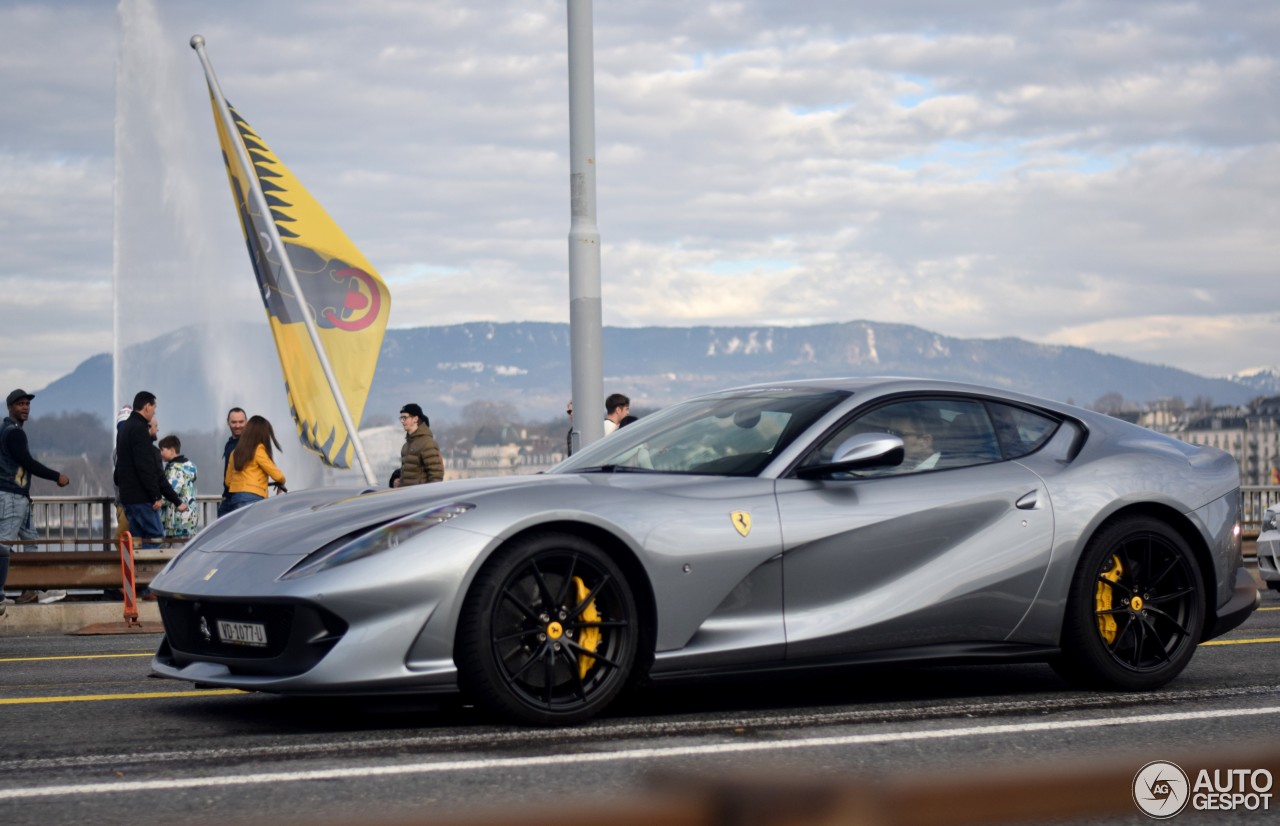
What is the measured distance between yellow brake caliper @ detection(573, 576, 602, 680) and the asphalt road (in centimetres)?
20

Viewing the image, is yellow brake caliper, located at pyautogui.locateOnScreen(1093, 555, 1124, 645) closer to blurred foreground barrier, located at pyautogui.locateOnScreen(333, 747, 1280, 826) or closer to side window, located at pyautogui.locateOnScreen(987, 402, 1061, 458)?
side window, located at pyautogui.locateOnScreen(987, 402, 1061, 458)

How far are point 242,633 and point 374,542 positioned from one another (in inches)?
22.1

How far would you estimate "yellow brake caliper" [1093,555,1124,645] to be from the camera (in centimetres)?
634

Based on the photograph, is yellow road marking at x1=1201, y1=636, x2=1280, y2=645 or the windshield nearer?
the windshield

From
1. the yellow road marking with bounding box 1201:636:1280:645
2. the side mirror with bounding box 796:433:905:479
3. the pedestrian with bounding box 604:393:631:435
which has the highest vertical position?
the pedestrian with bounding box 604:393:631:435

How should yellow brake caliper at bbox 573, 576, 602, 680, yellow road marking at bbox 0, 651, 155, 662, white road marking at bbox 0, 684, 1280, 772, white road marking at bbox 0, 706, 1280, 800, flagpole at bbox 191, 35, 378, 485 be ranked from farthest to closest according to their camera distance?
flagpole at bbox 191, 35, 378, 485 < yellow road marking at bbox 0, 651, 155, 662 < yellow brake caliper at bbox 573, 576, 602, 680 < white road marking at bbox 0, 684, 1280, 772 < white road marking at bbox 0, 706, 1280, 800

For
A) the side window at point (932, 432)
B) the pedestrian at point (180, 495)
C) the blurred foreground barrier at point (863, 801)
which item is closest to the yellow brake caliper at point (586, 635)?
the side window at point (932, 432)

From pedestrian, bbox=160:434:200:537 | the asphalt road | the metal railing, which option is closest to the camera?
the asphalt road

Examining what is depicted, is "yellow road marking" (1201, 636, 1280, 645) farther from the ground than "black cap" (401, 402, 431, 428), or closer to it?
closer to it

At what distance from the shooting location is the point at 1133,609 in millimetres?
6430

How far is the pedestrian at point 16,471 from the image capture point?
1415 centimetres

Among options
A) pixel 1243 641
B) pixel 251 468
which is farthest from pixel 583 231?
pixel 1243 641

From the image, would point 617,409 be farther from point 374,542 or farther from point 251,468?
point 374,542

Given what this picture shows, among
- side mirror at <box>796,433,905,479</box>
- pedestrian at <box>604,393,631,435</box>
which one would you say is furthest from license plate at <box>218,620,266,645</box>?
pedestrian at <box>604,393,631,435</box>
